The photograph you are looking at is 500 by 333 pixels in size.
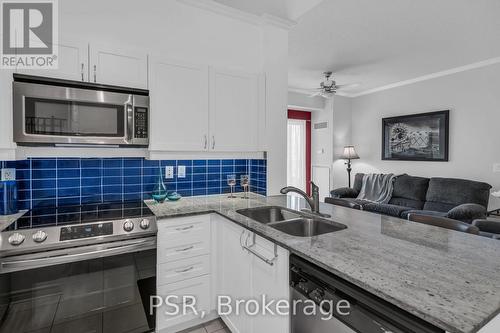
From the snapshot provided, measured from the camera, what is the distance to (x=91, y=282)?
157 centimetres

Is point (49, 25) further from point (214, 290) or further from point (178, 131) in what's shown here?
point (214, 290)

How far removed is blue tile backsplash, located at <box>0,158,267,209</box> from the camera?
1.95m

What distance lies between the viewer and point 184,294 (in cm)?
192

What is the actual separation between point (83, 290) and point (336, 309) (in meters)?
1.46

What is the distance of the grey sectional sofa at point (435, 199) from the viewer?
3.20 m

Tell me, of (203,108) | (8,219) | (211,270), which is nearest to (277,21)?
(203,108)

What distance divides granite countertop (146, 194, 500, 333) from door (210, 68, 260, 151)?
0.90 m

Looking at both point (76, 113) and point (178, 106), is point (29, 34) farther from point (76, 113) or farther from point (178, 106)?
point (178, 106)

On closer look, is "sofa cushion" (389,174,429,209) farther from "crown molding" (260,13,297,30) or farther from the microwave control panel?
the microwave control panel

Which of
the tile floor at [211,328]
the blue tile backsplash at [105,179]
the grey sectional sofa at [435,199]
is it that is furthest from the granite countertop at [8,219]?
the grey sectional sofa at [435,199]

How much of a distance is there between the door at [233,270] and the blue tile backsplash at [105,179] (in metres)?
0.72

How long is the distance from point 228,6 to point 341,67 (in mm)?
2407

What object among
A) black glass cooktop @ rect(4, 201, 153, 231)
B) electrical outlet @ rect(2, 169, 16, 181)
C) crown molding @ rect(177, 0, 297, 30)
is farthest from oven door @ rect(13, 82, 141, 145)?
crown molding @ rect(177, 0, 297, 30)

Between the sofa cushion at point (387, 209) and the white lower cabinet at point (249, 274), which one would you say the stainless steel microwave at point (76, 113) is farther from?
the sofa cushion at point (387, 209)
